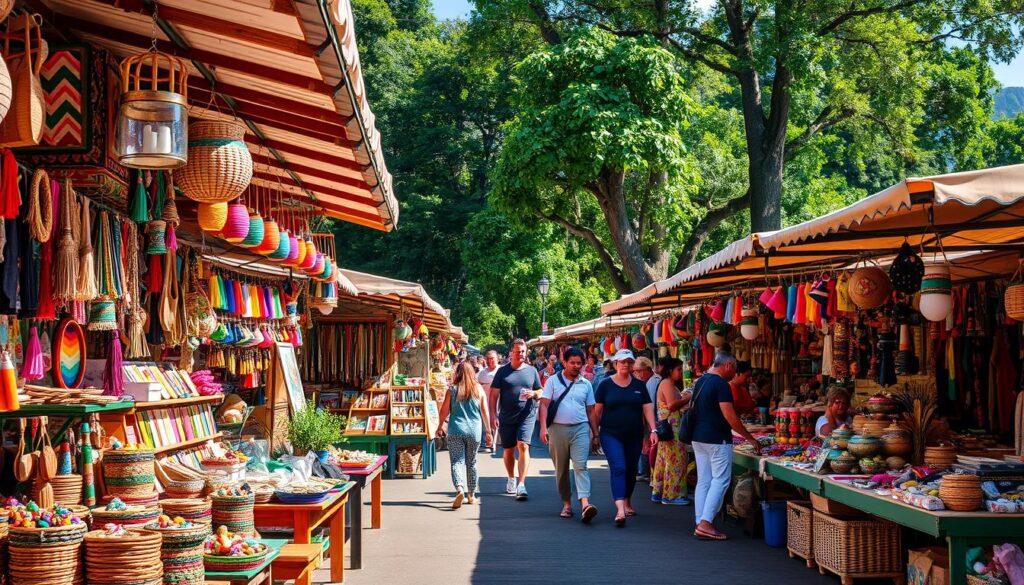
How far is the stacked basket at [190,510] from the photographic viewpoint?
5449 millimetres

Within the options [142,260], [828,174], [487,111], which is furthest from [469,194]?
[142,260]

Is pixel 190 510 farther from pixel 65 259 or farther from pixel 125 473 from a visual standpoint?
pixel 65 259

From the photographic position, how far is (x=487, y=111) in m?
40.5

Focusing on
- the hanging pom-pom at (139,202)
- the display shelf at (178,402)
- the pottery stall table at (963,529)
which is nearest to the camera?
the hanging pom-pom at (139,202)

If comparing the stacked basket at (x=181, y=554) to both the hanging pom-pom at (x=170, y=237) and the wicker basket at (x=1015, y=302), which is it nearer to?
the hanging pom-pom at (x=170, y=237)

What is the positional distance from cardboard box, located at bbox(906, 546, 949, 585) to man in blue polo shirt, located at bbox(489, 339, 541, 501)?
231 inches

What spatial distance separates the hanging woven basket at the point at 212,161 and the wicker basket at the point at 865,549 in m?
5.05

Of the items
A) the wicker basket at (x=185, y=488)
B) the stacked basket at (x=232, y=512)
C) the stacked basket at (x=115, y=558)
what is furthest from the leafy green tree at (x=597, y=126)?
the stacked basket at (x=115, y=558)

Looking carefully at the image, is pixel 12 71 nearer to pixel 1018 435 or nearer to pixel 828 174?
pixel 1018 435

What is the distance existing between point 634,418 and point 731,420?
1.35 m

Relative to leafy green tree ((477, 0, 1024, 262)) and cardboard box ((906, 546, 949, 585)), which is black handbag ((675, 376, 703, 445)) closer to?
cardboard box ((906, 546, 949, 585))

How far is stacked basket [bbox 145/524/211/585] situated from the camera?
15.5 ft

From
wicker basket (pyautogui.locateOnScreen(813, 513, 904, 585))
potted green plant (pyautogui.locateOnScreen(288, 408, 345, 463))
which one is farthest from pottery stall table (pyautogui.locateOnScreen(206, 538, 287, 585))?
wicker basket (pyautogui.locateOnScreen(813, 513, 904, 585))

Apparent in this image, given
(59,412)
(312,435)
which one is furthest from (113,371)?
(312,435)
